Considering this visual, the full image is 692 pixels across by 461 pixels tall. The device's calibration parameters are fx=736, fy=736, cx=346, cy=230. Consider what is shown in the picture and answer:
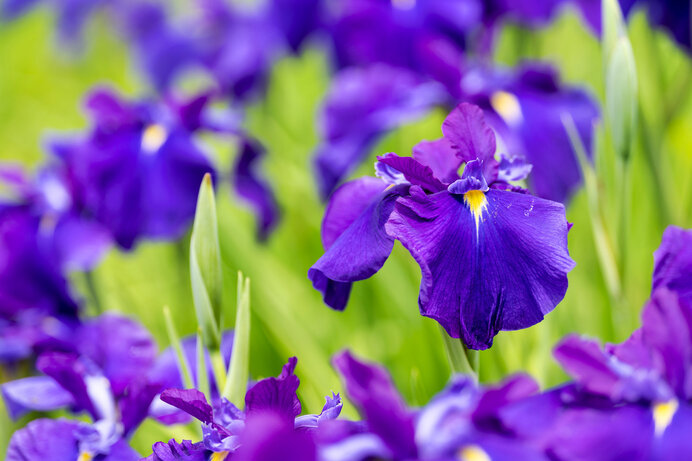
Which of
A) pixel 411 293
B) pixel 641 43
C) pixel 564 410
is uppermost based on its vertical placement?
pixel 641 43

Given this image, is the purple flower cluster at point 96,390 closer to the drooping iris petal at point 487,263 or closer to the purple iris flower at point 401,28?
the drooping iris petal at point 487,263

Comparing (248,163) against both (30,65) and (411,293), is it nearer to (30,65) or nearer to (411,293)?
(411,293)

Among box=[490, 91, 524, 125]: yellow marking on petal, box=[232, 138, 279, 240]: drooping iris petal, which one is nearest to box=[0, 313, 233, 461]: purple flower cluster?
box=[232, 138, 279, 240]: drooping iris petal

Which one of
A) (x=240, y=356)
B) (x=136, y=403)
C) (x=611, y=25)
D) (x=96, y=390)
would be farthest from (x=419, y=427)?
(x=611, y=25)

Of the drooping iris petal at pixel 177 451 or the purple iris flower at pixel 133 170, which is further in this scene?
the purple iris flower at pixel 133 170

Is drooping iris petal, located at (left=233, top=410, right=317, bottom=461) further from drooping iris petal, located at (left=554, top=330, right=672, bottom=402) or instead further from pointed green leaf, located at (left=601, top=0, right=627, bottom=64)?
pointed green leaf, located at (left=601, top=0, right=627, bottom=64)

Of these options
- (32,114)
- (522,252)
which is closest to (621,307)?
(522,252)

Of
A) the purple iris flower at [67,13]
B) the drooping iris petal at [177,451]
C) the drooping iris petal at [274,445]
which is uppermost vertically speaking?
the purple iris flower at [67,13]

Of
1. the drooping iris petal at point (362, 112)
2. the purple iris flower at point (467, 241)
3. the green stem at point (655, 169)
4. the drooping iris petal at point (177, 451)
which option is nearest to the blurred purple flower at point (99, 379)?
the drooping iris petal at point (177, 451)
